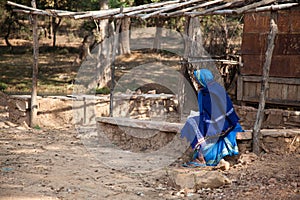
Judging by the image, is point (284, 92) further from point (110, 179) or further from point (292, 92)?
point (110, 179)

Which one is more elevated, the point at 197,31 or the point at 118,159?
the point at 197,31

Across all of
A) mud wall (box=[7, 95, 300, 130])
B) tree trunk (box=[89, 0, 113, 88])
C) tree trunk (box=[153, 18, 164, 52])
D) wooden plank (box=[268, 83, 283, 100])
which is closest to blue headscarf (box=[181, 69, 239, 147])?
mud wall (box=[7, 95, 300, 130])

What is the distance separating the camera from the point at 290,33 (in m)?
9.59

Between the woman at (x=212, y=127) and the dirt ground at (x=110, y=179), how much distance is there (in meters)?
0.32

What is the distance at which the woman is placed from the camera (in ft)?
20.7

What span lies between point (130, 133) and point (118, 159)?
0.99m

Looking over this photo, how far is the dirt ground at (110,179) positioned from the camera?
4.99m

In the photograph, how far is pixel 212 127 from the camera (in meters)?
6.36

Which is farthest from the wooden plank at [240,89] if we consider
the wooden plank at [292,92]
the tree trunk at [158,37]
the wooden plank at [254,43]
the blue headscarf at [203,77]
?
the tree trunk at [158,37]

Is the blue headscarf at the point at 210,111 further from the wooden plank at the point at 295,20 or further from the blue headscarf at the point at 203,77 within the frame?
the wooden plank at the point at 295,20

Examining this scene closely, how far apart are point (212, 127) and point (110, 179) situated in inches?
66.9

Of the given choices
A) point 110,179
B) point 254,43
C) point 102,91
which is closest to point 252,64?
point 254,43

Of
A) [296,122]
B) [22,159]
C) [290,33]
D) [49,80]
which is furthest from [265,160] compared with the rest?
[49,80]

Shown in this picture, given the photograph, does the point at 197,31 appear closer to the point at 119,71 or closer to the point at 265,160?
the point at 265,160
